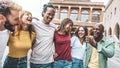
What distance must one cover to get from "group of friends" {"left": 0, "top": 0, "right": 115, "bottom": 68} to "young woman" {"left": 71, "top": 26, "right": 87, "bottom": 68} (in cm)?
2

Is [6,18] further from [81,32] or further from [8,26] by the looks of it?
[81,32]

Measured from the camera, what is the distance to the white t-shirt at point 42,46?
13.6 ft

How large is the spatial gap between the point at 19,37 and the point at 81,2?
51548 mm

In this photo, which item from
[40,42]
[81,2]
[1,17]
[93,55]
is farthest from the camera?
[81,2]

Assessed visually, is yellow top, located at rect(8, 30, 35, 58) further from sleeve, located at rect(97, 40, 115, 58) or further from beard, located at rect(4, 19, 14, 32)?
sleeve, located at rect(97, 40, 115, 58)

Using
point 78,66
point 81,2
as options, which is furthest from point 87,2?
point 78,66

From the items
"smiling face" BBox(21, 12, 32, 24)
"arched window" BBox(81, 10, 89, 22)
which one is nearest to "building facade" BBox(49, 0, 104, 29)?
"arched window" BBox(81, 10, 89, 22)

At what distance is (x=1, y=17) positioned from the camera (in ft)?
10.9

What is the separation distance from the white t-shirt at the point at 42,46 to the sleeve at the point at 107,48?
87 centimetres

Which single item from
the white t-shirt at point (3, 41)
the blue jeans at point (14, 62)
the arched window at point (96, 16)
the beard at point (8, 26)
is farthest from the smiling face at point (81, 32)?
the arched window at point (96, 16)

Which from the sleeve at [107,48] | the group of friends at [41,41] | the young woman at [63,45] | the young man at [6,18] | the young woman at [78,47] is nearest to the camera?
the young man at [6,18]

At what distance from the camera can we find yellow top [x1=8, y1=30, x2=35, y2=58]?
3.81 metres

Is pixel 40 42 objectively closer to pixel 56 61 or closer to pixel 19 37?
pixel 19 37

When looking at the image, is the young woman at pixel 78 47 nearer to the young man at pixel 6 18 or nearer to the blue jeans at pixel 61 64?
the blue jeans at pixel 61 64
